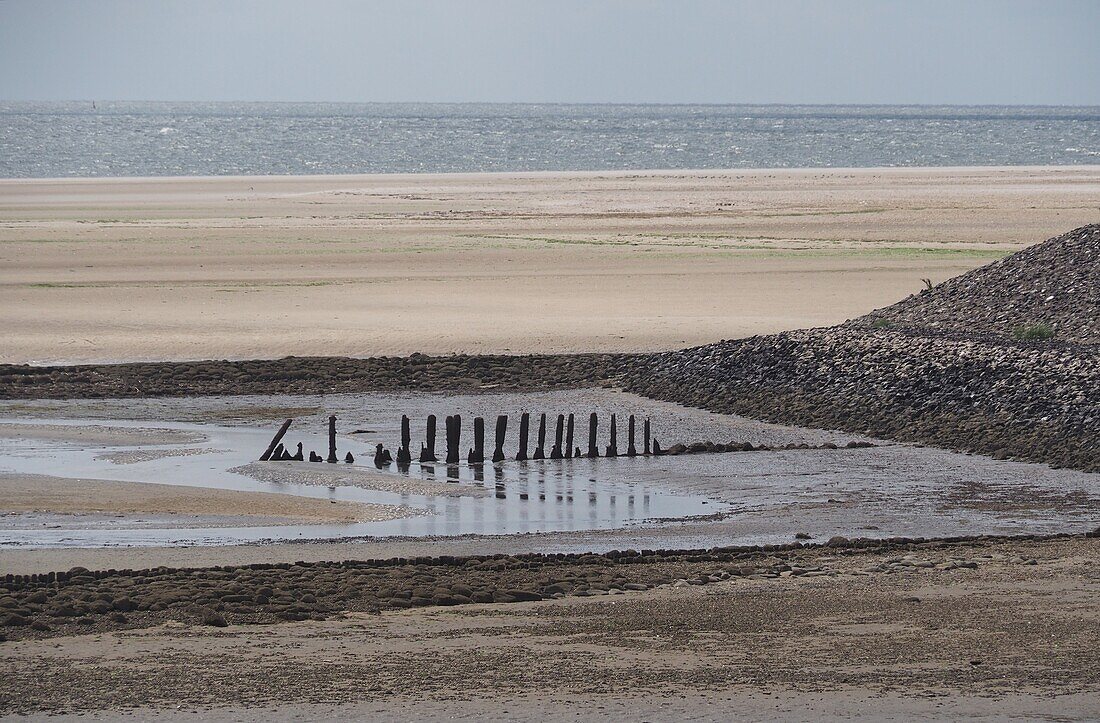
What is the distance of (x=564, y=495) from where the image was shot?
2102 centimetres

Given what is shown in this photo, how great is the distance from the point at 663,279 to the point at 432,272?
701cm

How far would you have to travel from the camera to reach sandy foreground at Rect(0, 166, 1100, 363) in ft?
117

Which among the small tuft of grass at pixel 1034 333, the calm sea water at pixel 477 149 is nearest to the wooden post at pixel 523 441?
the small tuft of grass at pixel 1034 333

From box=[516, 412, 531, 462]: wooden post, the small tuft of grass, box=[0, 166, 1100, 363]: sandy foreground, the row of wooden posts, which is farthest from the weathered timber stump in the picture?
the small tuft of grass

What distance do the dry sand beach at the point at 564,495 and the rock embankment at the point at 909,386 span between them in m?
0.06

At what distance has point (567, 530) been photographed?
18688 mm

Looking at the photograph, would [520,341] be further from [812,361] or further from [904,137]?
[904,137]

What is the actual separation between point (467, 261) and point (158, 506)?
32.1 meters

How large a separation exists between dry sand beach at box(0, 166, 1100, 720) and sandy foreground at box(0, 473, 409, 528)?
8cm

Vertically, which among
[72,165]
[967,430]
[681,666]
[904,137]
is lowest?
[681,666]

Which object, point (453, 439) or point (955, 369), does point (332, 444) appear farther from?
point (955, 369)

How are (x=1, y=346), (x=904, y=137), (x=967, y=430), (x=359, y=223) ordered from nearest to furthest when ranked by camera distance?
(x=967, y=430)
(x=1, y=346)
(x=359, y=223)
(x=904, y=137)

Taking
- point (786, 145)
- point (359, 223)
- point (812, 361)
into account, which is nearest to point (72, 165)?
point (359, 223)

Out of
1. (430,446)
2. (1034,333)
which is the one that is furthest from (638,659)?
(1034,333)
